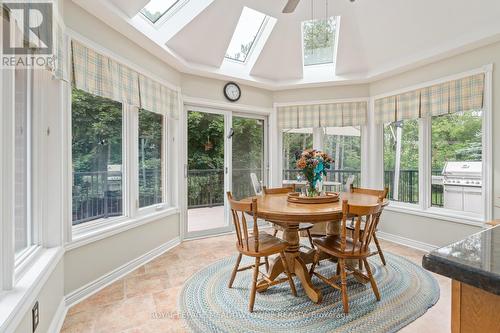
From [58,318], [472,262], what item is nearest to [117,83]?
[58,318]

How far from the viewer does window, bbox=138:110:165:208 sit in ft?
10.4

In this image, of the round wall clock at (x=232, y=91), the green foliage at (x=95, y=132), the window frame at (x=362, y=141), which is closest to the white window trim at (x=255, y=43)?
the round wall clock at (x=232, y=91)

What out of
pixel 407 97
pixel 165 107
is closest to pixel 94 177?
pixel 165 107

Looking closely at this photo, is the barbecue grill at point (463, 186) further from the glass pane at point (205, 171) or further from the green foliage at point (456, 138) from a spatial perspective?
the glass pane at point (205, 171)

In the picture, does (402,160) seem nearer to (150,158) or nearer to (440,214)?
(440,214)

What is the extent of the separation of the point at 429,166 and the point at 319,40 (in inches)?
97.6

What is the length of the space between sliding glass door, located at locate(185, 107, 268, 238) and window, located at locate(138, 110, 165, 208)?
1.53 ft

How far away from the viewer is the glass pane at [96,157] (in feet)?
7.70

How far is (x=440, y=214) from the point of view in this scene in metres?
3.36

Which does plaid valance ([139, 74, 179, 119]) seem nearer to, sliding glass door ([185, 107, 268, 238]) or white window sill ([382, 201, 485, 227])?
sliding glass door ([185, 107, 268, 238])

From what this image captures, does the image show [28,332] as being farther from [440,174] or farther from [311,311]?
[440,174]

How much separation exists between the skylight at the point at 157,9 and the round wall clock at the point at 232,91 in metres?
1.36

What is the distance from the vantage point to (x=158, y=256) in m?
3.25

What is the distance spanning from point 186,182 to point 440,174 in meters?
3.54
